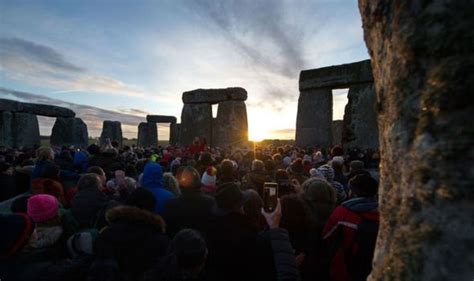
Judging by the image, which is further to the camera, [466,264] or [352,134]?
[352,134]

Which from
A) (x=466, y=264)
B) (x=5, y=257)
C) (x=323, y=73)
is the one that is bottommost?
(x=5, y=257)

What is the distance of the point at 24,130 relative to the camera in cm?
1723

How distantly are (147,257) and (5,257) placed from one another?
2.88ft

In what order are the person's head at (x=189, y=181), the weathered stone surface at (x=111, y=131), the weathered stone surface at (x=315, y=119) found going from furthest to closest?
the weathered stone surface at (x=111, y=131), the weathered stone surface at (x=315, y=119), the person's head at (x=189, y=181)

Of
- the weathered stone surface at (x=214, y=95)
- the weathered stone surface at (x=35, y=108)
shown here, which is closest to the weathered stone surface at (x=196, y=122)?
the weathered stone surface at (x=214, y=95)

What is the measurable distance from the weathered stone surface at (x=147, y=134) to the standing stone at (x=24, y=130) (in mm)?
6858

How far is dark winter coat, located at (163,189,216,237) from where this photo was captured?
2.91 m

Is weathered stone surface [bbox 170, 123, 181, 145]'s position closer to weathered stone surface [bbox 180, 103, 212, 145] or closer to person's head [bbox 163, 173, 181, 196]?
weathered stone surface [bbox 180, 103, 212, 145]

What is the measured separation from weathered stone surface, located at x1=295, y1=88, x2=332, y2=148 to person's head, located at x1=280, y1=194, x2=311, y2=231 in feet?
31.1

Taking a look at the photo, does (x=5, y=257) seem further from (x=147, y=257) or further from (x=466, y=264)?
(x=466, y=264)

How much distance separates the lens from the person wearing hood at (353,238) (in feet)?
8.00

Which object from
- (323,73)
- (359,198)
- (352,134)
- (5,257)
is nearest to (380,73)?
(359,198)

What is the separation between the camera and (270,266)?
7.69 feet

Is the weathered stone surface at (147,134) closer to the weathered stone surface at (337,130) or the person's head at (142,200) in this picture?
the weathered stone surface at (337,130)
